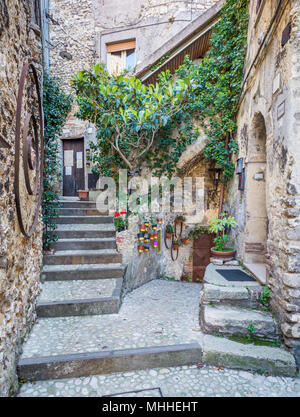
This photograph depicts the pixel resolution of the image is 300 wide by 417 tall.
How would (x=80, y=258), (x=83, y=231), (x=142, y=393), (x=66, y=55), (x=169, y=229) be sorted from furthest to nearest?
(x=66, y=55)
(x=169, y=229)
(x=83, y=231)
(x=80, y=258)
(x=142, y=393)

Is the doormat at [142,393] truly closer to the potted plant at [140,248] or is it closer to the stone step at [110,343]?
the stone step at [110,343]

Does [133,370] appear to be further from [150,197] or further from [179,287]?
[150,197]

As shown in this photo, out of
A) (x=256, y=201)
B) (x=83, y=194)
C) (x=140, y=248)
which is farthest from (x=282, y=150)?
(x=83, y=194)

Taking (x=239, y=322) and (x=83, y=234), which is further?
(x=83, y=234)

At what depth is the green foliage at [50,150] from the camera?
3.82m

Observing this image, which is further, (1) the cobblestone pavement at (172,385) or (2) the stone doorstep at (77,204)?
(2) the stone doorstep at (77,204)

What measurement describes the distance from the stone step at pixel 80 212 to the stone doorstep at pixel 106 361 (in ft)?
10.4

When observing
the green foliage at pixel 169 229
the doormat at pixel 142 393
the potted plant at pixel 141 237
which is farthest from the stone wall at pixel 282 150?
the green foliage at pixel 169 229

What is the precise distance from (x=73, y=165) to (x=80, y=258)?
525 cm

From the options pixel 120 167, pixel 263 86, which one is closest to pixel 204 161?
pixel 120 167

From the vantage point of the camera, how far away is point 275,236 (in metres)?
2.44

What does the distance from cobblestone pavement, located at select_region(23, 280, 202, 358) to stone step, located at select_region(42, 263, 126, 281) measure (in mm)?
467

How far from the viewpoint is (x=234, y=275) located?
125 inches

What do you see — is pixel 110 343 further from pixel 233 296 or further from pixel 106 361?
pixel 233 296
